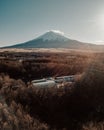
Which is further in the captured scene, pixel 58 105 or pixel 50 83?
pixel 50 83

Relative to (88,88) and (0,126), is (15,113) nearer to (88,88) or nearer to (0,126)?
(0,126)

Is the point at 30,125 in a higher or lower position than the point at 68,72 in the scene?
higher

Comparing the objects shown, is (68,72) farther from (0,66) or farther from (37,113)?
(37,113)

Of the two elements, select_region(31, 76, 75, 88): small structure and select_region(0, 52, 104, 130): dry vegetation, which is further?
select_region(31, 76, 75, 88): small structure

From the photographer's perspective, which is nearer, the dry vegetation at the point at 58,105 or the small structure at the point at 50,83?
the dry vegetation at the point at 58,105

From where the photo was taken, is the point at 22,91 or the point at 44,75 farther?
the point at 44,75

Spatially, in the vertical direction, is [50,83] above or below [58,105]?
above

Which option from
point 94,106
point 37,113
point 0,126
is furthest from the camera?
point 94,106

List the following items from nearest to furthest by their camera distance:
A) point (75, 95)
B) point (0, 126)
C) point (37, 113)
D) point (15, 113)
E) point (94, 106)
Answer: point (0, 126) < point (15, 113) < point (37, 113) < point (94, 106) < point (75, 95)

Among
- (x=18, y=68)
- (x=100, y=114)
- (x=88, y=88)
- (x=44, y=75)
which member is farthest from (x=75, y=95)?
(x=18, y=68)

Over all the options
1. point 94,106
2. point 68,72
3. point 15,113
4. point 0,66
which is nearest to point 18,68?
point 0,66
